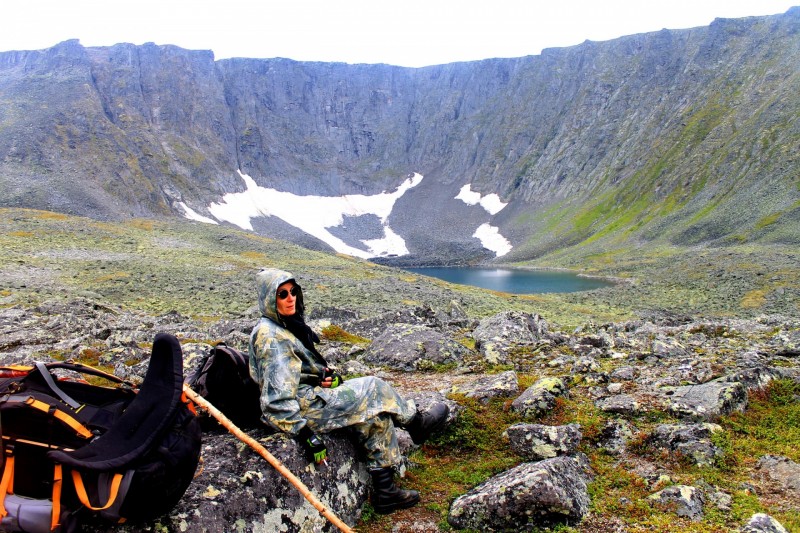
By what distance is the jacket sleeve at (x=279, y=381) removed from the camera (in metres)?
5.82

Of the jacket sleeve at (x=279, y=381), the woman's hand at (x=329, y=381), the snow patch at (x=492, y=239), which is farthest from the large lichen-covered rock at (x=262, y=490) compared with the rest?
the snow patch at (x=492, y=239)

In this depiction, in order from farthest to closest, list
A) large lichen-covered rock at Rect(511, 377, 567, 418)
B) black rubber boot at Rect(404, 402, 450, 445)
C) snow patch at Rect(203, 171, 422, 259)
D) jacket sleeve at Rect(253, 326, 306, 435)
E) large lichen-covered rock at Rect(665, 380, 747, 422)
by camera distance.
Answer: snow patch at Rect(203, 171, 422, 259)
large lichen-covered rock at Rect(511, 377, 567, 418)
large lichen-covered rock at Rect(665, 380, 747, 422)
black rubber boot at Rect(404, 402, 450, 445)
jacket sleeve at Rect(253, 326, 306, 435)

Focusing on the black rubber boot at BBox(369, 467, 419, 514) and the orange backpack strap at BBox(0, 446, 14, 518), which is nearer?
the orange backpack strap at BBox(0, 446, 14, 518)

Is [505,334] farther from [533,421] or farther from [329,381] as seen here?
[329,381]

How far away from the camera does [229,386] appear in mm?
6195

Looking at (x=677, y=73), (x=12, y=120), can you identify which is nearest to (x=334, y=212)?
(x=12, y=120)

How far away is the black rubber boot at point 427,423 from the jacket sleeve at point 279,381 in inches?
83.3

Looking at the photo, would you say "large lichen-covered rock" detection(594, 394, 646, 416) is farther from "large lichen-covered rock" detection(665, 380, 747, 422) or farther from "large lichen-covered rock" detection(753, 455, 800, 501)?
"large lichen-covered rock" detection(753, 455, 800, 501)

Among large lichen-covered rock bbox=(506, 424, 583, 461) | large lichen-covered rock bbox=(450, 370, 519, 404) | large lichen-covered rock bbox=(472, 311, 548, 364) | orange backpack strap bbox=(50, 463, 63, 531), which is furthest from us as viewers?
large lichen-covered rock bbox=(472, 311, 548, 364)

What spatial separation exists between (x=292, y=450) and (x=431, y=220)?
559 feet

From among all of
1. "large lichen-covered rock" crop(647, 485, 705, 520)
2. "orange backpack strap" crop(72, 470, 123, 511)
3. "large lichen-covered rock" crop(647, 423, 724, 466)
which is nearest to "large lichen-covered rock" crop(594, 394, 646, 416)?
"large lichen-covered rock" crop(647, 423, 724, 466)

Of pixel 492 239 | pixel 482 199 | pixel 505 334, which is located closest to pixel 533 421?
pixel 505 334

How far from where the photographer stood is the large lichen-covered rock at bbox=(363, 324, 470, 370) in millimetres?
14430

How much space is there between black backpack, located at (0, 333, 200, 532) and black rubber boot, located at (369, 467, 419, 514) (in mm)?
2640
